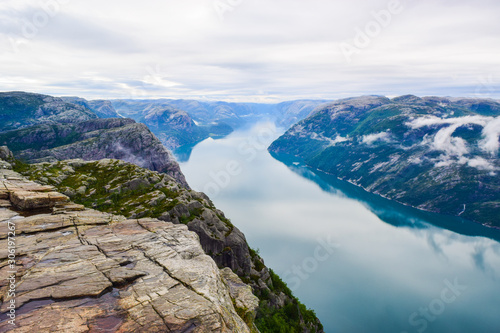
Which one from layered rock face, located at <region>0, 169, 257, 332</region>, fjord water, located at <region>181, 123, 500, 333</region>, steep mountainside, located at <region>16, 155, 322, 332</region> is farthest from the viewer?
fjord water, located at <region>181, 123, 500, 333</region>

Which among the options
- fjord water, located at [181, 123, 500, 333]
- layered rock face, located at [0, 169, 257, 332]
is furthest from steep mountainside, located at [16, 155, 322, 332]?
fjord water, located at [181, 123, 500, 333]

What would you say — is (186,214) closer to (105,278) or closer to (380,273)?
(105,278)

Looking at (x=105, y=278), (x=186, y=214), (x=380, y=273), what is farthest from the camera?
(x=380, y=273)

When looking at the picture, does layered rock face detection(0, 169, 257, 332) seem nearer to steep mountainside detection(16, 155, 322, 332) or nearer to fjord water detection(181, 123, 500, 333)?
steep mountainside detection(16, 155, 322, 332)

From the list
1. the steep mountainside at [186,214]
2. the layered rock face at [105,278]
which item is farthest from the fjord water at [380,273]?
the layered rock face at [105,278]

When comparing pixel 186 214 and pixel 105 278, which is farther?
pixel 186 214

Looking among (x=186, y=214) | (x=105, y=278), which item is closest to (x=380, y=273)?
(x=186, y=214)
